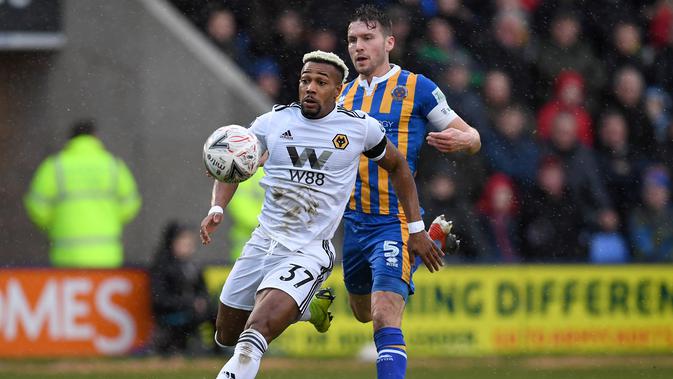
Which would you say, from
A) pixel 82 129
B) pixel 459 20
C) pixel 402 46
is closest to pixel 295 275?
pixel 82 129

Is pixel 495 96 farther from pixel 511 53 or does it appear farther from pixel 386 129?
pixel 386 129

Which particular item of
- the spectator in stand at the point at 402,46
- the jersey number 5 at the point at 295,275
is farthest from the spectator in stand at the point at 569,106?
the jersey number 5 at the point at 295,275

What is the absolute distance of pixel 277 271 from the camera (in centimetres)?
734

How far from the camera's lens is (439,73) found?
45.4 ft

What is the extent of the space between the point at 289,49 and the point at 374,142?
6.65 metres

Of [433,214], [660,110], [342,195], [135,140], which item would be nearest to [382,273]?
[342,195]

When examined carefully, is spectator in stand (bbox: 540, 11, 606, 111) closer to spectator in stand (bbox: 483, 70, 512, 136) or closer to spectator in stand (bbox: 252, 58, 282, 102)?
spectator in stand (bbox: 483, 70, 512, 136)

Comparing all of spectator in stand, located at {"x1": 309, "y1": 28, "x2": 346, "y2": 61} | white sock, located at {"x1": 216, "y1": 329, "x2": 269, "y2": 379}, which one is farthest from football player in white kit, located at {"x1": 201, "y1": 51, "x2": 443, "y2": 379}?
spectator in stand, located at {"x1": 309, "y1": 28, "x2": 346, "y2": 61}

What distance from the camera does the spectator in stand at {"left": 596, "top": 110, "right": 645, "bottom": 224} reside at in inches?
555

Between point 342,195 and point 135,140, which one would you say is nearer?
point 342,195

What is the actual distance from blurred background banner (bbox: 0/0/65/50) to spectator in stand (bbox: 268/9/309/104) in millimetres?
2363

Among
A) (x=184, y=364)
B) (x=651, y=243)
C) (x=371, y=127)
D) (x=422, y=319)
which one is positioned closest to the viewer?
(x=371, y=127)

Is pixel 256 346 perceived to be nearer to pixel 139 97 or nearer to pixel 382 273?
pixel 382 273

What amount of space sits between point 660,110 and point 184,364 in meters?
6.14
